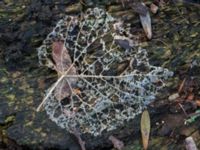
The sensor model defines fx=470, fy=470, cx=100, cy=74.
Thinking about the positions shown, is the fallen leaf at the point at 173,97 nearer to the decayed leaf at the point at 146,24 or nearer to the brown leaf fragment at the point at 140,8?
the decayed leaf at the point at 146,24

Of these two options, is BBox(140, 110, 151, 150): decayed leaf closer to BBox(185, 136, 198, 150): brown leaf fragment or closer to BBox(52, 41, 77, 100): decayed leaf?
BBox(185, 136, 198, 150): brown leaf fragment

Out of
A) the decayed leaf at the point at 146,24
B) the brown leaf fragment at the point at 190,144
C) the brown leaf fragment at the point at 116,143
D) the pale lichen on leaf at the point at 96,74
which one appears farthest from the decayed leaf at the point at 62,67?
the brown leaf fragment at the point at 190,144

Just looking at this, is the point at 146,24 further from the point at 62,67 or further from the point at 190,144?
the point at 190,144

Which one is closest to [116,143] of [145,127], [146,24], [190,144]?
[145,127]

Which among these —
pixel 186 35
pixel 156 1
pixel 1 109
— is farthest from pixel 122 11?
pixel 1 109

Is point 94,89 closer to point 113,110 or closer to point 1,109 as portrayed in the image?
point 113,110
